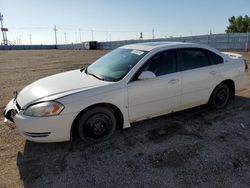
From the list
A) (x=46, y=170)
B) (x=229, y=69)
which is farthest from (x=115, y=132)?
(x=229, y=69)

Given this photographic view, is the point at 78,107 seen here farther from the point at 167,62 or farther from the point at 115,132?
the point at 167,62

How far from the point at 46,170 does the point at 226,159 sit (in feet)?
8.06

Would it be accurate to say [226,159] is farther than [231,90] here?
No

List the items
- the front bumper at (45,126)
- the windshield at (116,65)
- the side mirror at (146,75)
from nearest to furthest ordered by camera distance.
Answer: the front bumper at (45,126) < the side mirror at (146,75) < the windshield at (116,65)

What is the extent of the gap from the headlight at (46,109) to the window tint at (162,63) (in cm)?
161

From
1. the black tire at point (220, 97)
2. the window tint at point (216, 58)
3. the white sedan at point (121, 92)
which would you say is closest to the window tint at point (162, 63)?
the white sedan at point (121, 92)

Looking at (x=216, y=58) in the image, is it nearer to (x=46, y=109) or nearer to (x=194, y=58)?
(x=194, y=58)

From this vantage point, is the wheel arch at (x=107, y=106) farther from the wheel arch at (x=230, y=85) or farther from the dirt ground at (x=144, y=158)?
the wheel arch at (x=230, y=85)

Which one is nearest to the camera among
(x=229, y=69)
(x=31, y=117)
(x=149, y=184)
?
(x=149, y=184)

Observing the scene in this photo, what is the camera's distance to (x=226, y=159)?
11.3 ft

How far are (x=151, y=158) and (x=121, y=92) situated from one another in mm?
1125

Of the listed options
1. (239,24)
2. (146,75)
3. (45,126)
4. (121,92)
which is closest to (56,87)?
(45,126)

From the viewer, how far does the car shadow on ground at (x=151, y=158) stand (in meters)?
3.03

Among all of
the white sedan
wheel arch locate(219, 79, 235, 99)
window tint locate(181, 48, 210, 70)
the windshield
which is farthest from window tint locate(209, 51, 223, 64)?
the windshield
